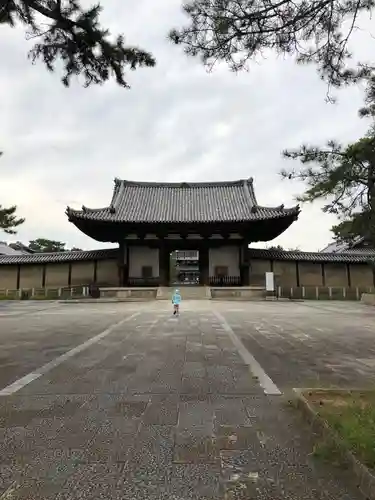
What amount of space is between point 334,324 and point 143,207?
20637mm

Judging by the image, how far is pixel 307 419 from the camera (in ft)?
11.2

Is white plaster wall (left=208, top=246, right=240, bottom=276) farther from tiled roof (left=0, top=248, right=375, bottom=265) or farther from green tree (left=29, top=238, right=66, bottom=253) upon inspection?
green tree (left=29, top=238, right=66, bottom=253)

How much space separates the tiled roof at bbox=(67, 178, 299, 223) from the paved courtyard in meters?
19.6

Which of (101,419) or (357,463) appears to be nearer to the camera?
(357,463)

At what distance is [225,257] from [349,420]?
2623 centimetres

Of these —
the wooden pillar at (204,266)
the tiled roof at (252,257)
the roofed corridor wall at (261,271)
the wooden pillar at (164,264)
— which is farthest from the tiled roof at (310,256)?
the wooden pillar at (164,264)

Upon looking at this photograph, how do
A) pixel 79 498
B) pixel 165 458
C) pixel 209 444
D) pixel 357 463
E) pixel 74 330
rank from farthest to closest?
pixel 74 330, pixel 209 444, pixel 165 458, pixel 357 463, pixel 79 498

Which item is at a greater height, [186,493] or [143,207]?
[143,207]

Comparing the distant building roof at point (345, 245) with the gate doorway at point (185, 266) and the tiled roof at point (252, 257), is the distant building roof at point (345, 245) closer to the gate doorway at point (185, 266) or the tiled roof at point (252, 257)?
the tiled roof at point (252, 257)

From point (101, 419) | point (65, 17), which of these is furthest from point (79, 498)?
point (65, 17)

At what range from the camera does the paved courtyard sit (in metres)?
2.37

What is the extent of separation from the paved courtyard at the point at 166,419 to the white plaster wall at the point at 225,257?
21.2 m

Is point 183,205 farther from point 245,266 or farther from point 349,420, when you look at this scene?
point 349,420

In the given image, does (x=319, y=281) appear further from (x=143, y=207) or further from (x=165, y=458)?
(x=165, y=458)
